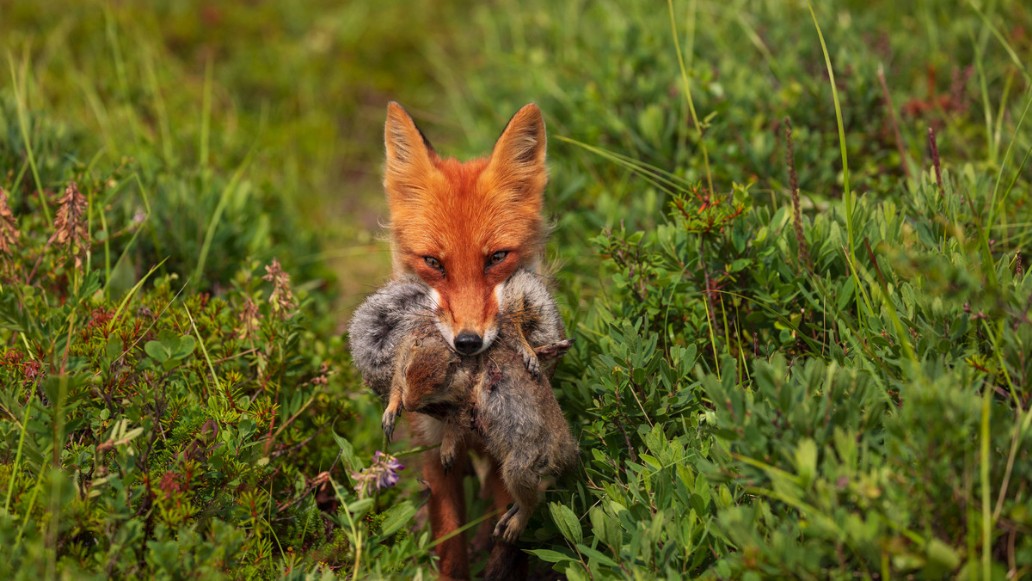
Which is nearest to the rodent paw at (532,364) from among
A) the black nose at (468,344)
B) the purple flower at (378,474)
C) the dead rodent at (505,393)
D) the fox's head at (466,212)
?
the dead rodent at (505,393)

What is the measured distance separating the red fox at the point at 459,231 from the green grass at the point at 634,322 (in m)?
0.28

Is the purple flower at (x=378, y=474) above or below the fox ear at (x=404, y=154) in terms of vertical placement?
below

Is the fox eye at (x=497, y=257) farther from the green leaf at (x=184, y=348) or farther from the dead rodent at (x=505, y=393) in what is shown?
the green leaf at (x=184, y=348)

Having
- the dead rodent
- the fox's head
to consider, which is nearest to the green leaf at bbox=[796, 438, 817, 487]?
the dead rodent

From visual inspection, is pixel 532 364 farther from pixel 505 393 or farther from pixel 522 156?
pixel 522 156

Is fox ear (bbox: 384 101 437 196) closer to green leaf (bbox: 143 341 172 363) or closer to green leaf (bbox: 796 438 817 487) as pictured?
green leaf (bbox: 143 341 172 363)

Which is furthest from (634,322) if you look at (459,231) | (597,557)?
(597,557)

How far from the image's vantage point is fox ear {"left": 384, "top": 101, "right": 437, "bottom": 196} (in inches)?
161

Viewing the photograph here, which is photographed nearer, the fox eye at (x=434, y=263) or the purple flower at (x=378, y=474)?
the purple flower at (x=378, y=474)

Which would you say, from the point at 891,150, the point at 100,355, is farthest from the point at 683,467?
the point at 891,150

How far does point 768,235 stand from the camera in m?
3.87

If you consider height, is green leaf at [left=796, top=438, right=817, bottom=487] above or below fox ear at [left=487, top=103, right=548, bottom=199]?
below

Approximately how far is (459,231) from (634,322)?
2.93ft

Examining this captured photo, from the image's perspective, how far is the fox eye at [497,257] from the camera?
3809mm
